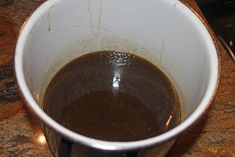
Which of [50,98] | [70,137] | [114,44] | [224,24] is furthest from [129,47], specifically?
[224,24]

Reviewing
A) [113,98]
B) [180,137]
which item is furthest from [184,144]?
[113,98]

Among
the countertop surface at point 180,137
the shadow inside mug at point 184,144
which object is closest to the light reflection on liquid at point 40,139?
the countertop surface at point 180,137

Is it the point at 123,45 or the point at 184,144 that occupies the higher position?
the point at 123,45

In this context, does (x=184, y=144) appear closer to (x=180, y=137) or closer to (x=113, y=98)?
(x=180, y=137)

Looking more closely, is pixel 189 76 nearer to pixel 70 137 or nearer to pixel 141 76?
pixel 141 76

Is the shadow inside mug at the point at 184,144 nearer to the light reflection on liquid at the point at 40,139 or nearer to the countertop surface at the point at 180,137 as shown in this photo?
the countertop surface at the point at 180,137

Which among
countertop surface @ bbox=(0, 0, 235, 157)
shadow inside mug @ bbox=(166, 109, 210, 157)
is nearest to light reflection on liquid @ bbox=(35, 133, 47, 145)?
countertop surface @ bbox=(0, 0, 235, 157)

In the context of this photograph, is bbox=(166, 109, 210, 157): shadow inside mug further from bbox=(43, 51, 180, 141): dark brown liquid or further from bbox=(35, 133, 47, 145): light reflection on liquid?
bbox=(35, 133, 47, 145): light reflection on liquid
